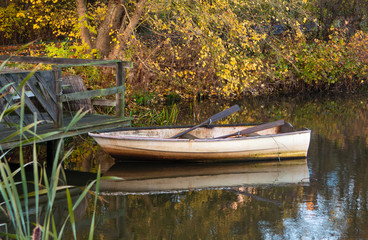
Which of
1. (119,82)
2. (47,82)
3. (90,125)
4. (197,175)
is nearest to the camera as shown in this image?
(47,82)

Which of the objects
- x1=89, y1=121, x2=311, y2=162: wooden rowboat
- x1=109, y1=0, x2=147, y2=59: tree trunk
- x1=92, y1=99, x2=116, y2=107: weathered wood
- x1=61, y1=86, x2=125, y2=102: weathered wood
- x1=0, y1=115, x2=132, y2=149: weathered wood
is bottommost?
x1=89, y1=121, x2=311, y2=162: wooden rowboat

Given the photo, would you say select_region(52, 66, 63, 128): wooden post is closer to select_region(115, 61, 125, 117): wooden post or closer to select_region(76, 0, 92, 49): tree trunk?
select_region(115, 61, 125, 117): wooden post

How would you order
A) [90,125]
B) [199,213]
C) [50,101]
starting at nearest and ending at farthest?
[199,213] → [50,101] → [90,125]

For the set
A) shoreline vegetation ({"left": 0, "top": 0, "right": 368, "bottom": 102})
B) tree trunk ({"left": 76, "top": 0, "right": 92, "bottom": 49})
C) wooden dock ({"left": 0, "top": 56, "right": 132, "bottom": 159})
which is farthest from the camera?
tree trunk ({"left": 76, "top": 0, "right": 92, "bottom": 49})

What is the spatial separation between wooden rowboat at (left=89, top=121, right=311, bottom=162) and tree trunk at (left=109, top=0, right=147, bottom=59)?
4975 mm

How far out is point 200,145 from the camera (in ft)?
37.2

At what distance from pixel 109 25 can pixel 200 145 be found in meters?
6.83

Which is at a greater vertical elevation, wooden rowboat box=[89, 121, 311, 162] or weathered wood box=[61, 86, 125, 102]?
weathered wood box=[61, 86, 125, 102]

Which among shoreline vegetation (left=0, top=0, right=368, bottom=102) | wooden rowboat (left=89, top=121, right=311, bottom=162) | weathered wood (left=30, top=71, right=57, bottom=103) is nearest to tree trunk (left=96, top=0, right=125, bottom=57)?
shoreline vegetation (left=0, top=0, right=368, bottom=102)

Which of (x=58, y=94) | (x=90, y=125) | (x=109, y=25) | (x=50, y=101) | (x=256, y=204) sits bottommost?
(x=256, y=204)

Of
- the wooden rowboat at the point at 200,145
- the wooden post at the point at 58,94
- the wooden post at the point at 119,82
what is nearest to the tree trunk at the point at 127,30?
the wooden rowboat at the point at 200,145

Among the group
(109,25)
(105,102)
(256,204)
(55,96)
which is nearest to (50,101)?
(55,96)

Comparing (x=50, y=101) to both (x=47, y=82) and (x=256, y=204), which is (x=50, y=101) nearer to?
(x=47, y=82)

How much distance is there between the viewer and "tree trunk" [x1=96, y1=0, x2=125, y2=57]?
16753 millimetres
